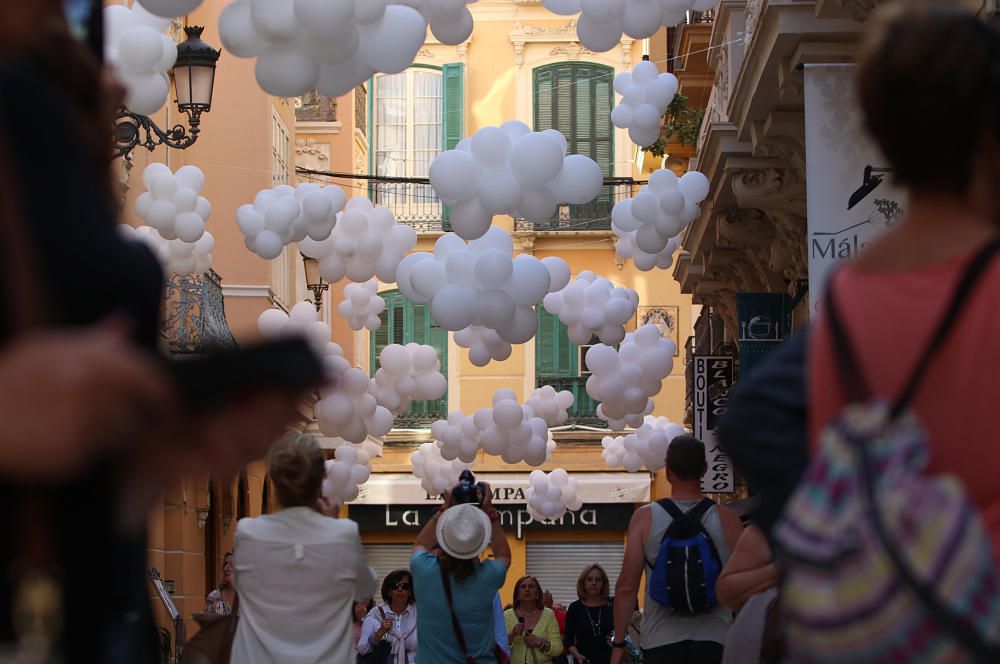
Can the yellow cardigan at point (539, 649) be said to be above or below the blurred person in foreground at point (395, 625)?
below

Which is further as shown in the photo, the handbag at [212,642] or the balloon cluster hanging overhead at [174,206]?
the balloon cluster hanging overhead at [174,206]

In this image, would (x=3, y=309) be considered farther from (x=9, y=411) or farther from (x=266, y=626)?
(x=266, y=626)

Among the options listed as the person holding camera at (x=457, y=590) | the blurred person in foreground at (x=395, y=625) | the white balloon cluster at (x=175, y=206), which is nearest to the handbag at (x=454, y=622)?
the person holding camera at (x=457, y=590)

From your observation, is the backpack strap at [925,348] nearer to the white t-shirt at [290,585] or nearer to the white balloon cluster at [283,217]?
the white t-shirt at [290,585]

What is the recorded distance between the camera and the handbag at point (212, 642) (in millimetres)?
6770

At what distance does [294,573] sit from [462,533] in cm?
248

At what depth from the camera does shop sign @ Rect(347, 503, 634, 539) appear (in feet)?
131

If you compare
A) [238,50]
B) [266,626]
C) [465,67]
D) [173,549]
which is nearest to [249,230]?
[238,50]

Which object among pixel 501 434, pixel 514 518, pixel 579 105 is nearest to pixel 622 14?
pixel 501 434

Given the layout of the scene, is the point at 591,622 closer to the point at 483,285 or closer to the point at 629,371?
the point at 629,371

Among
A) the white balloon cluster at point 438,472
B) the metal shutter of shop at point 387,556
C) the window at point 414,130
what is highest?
the window at point 414,130

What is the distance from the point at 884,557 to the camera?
2.43m

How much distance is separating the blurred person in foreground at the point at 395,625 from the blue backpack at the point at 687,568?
24.7ft

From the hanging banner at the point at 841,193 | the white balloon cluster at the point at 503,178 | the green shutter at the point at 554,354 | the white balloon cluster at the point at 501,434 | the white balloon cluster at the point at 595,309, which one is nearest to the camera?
the hanging banner at the point at 841,193
